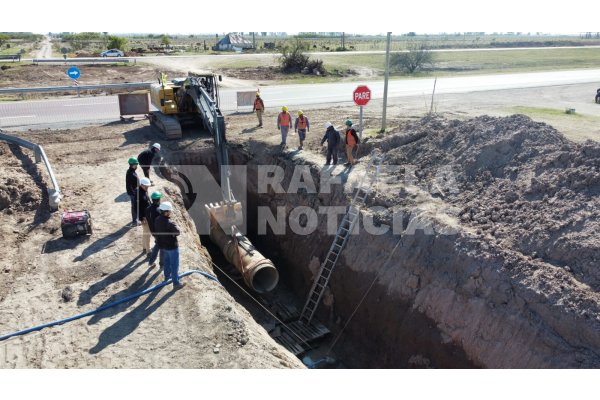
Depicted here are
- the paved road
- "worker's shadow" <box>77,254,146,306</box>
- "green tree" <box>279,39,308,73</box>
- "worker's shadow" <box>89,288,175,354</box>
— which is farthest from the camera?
"green tree" <box>279,39,308,73</box>

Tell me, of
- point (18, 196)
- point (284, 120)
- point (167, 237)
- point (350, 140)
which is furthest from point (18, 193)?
point (350, 140)

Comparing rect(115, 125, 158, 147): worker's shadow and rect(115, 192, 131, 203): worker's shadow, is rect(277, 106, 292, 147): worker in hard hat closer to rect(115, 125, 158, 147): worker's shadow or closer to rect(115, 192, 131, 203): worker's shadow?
rect(115, 125, 158, 147): worker's shadow

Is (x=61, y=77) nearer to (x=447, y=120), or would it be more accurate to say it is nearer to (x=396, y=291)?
(x=447, y=120)

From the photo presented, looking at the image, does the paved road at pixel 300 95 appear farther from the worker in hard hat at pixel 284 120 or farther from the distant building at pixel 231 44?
the distant building at pixel 231 44

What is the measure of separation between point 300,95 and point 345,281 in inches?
663

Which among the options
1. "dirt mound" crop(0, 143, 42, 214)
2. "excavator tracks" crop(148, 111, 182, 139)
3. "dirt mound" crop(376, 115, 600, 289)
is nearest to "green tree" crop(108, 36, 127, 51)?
"excavator tracks" crop(148, 111, 182, 139)

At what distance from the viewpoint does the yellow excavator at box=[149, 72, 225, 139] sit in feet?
58.1

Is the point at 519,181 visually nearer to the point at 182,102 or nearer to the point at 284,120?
the point at 284,120

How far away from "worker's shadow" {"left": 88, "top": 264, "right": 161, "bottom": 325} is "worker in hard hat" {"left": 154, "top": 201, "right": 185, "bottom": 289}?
63 cm

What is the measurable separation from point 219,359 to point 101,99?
21997mm

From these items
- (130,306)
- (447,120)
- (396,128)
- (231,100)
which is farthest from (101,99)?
(130,306)

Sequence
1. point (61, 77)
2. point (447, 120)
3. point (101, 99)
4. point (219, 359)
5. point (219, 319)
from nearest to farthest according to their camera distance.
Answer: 1. point (219, 359)
2. point (219, 319)
3. point (447, 120)
4. point (101, 99)
5. point (61, 77)

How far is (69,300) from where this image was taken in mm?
8641

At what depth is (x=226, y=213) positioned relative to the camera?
1412cm
